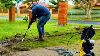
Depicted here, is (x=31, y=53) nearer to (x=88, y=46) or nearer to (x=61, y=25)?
(x=88, y=46)

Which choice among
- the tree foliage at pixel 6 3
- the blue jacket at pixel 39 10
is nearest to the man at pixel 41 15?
the blue jacket at pixel 39 10

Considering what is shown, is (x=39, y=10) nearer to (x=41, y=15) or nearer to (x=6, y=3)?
(x=41, y=15)

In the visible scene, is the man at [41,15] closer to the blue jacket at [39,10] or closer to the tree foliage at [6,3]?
the blue jacket at [39,10]

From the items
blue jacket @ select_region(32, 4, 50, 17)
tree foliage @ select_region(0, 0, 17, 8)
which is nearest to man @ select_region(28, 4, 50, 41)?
blue jacket @ select_region(32, 4, 50, 17)

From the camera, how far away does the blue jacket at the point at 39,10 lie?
1279cm

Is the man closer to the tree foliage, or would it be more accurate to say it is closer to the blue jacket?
the blue jacket

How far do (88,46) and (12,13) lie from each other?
19144 mm

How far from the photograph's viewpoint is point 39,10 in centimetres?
1295

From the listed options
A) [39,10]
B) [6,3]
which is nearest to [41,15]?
[39,10]

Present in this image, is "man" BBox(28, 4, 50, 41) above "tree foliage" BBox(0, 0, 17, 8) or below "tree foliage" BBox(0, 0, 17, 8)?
above

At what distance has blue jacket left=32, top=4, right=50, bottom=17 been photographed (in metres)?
12.8

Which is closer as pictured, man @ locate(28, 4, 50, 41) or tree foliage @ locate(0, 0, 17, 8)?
man @ locate(28, 4, 50, 41)

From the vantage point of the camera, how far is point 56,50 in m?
11.2

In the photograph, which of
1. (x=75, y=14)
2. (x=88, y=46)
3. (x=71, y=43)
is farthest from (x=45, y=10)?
(x=75, y=14)
